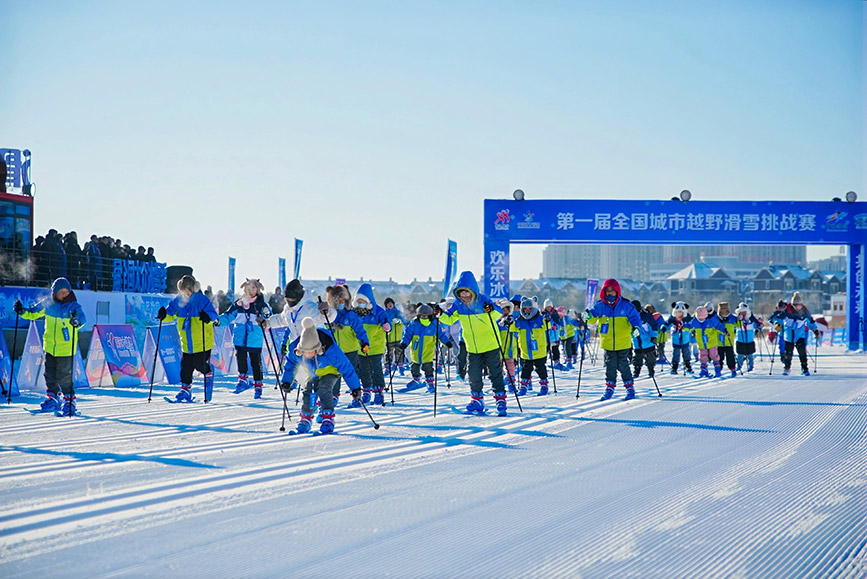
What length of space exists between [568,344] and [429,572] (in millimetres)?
21598

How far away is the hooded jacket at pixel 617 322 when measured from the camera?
13.3 meters

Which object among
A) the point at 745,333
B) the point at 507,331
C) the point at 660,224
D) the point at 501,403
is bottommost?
the point at 501,403

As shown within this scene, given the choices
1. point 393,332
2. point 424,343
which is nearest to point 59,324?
point 424,343

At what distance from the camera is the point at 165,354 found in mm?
16375

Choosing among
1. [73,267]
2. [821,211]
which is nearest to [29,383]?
[73,267]

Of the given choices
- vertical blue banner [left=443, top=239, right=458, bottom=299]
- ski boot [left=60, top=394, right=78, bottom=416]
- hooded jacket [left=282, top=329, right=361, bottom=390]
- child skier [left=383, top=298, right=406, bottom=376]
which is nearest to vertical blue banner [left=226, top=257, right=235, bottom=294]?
vertical blue banner [left=443, top=239, right=458, bottom=299]

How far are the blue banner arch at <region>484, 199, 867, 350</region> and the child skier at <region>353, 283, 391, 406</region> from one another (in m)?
14.3

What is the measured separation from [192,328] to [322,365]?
15.5ft

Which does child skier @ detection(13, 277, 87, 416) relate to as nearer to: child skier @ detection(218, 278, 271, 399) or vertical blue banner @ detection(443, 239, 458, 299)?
child skier @ detection(218, 278, 271, 399)

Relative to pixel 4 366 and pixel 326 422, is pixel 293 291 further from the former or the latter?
pixel 4 366

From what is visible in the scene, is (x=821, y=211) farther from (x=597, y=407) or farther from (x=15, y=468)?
(x=15, y=468)

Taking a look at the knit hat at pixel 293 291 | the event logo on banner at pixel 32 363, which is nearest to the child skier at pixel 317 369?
the knit hat at pixel 293 291

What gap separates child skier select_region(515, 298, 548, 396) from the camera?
1478 cm

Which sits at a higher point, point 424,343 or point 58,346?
point 58,346
